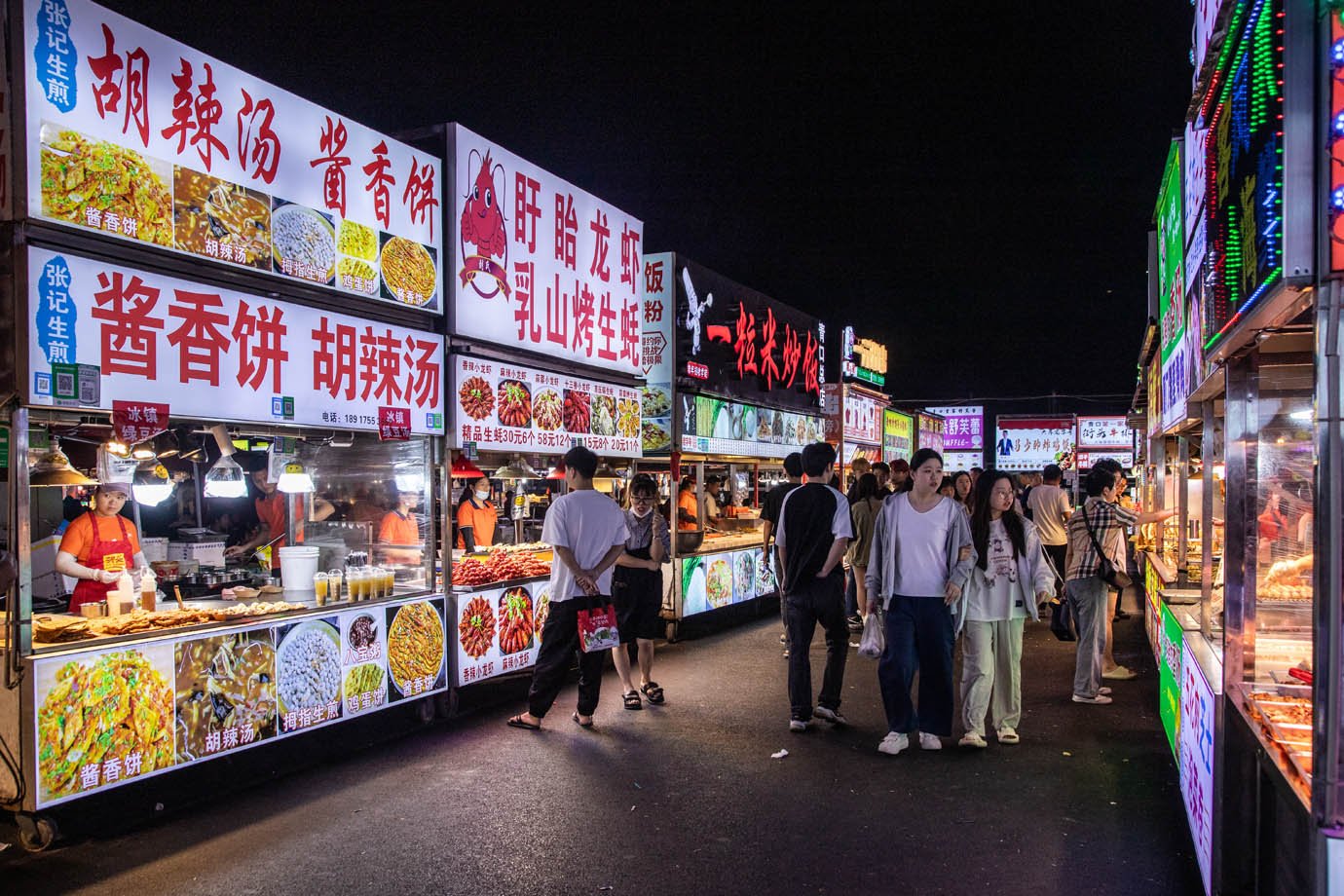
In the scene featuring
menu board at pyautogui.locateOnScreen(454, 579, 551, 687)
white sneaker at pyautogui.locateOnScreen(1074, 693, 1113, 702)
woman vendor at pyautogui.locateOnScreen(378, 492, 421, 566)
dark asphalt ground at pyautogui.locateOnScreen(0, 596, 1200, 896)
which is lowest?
white sneaker at pyautogui.locateOnScreen(1074, 693, 1113, 702)

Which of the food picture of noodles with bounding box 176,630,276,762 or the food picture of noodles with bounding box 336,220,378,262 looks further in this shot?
the food picture of noodles with bounding box 336,220,378,262

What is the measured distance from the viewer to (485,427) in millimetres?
8211

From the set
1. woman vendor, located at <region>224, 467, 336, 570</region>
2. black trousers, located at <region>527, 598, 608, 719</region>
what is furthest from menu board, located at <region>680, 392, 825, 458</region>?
black trousers, located at <region>527, 598, 608, 719</region>

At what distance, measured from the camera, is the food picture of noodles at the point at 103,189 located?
489 centimetres

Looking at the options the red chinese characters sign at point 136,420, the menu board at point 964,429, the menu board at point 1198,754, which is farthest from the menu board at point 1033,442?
the red chinese characters sign at point 136,420

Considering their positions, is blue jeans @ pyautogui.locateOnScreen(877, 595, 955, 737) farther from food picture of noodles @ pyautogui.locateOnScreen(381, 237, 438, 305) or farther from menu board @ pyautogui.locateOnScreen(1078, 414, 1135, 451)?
menu board @ pyautogui.locateOnScreen(1078, 414, 1135, 451)

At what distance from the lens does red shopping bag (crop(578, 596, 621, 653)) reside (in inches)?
278

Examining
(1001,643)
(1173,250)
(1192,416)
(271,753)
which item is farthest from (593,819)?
(1173,250)

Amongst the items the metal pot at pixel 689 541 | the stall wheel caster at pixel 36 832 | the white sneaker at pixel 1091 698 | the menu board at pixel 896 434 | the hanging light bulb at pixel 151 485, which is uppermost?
the menu board at pixel 896 434

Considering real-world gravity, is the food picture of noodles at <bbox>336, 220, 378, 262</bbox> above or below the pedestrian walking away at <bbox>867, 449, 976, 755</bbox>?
above

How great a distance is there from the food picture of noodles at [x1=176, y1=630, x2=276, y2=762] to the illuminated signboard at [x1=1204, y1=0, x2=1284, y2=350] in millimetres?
5723

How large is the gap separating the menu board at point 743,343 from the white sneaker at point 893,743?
257 inches

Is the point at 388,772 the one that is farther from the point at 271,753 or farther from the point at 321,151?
the point at 321,151

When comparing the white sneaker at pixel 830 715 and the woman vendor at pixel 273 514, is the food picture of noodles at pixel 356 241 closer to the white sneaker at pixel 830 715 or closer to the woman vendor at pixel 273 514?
the woman vendor at pixel 273 514
